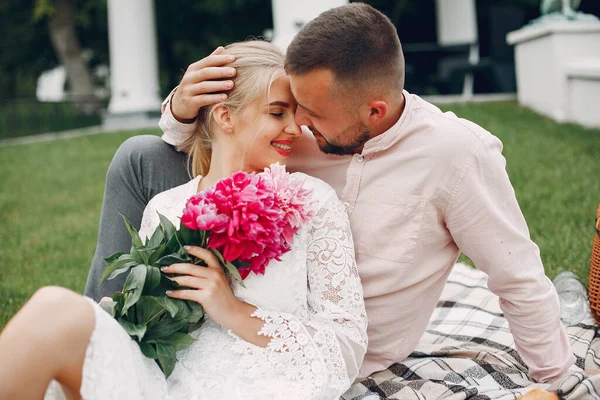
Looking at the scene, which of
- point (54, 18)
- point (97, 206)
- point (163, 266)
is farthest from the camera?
point (54, 18)

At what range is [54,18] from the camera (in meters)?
17.7

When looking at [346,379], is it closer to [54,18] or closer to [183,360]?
[183,360]

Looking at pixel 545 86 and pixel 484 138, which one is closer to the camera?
pixel 484 138

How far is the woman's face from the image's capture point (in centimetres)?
286

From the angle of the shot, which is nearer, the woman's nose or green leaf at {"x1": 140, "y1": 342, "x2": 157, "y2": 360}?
green leaf at {"x1": 140, "y1": 342, "x2": 157, "y2": 360}

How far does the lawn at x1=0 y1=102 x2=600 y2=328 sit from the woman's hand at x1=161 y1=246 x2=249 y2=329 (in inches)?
88.6

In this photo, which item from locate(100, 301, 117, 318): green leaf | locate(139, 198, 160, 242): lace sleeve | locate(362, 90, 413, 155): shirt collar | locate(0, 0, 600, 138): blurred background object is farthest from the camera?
locate(0, 0, 600, 138): blurred background object

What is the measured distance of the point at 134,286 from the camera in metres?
2.31

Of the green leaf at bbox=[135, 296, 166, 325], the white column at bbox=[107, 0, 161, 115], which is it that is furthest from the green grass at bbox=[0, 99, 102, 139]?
the green leaf at bbox=[135, 296, 166, 325]

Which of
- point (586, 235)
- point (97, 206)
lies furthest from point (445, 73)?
point (586, 235)

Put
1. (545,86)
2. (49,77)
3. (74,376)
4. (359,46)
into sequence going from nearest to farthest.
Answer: (74,376) < (359,46) < (545,86) < (49,77)

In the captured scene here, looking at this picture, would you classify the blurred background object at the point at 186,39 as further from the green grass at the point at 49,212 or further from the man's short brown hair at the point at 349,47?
the man's short brown hair at the point at 349,47

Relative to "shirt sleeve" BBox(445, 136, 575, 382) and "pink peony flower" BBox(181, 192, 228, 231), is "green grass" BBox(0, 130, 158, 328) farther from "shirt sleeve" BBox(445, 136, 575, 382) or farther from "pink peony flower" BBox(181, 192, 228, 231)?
"shirt sleeve" BBox(445, 136, 575, 382)

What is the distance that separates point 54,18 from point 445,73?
33.0ft
